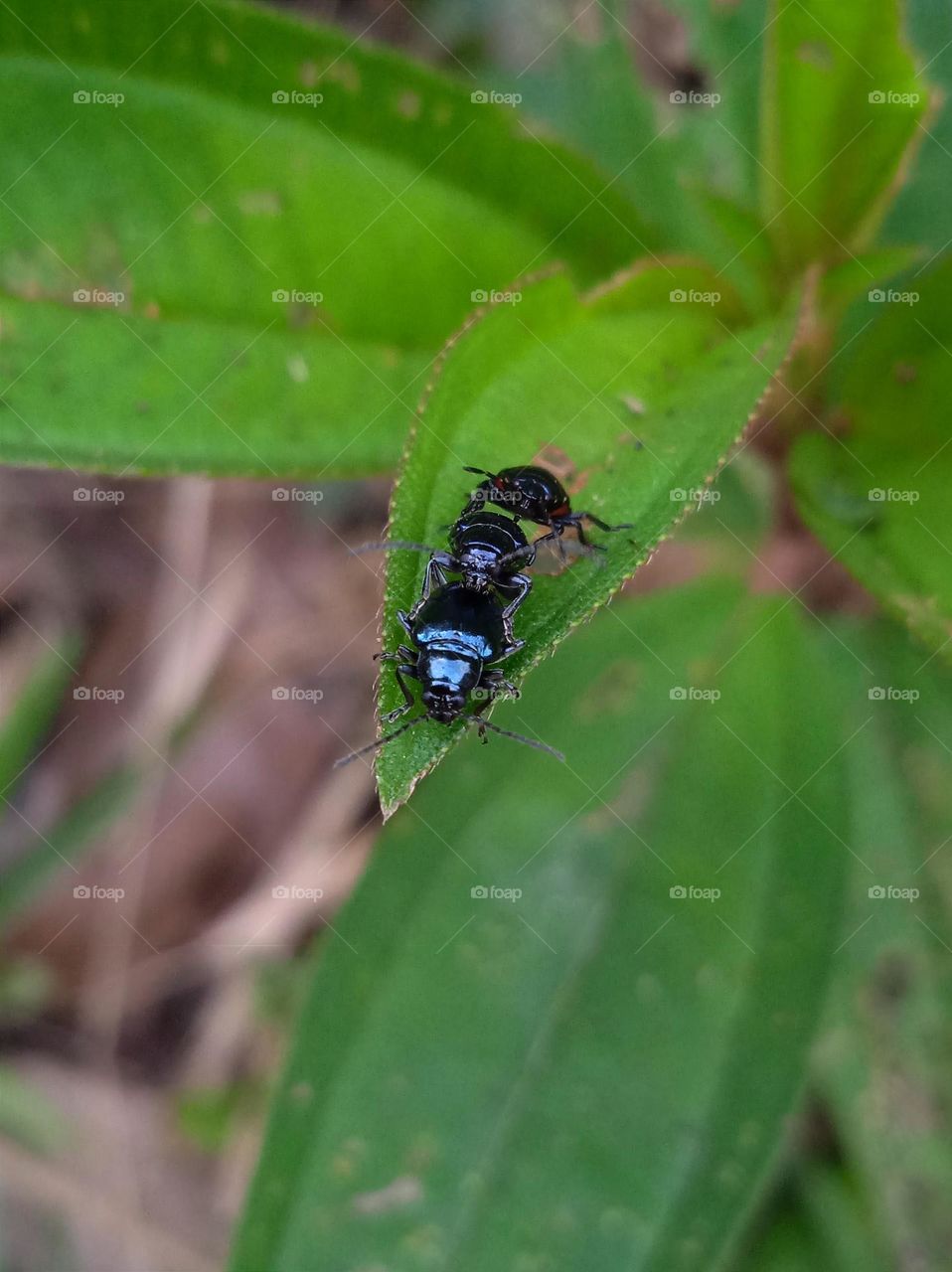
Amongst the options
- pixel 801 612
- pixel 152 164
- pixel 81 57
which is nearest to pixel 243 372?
pixel 152 164

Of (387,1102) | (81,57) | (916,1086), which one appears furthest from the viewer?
(916,1086)

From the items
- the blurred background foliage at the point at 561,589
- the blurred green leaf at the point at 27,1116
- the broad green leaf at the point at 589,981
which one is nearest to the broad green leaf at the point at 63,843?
the blurred background foliage at the point at 561,589

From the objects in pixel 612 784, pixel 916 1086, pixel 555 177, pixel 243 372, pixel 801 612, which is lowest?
pixel 916 1086

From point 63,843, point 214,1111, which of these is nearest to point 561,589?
point 63,843

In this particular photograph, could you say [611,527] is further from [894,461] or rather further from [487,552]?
[894,461]

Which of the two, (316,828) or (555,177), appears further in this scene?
(316,828)

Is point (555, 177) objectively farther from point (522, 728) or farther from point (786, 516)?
point (522, 728)
